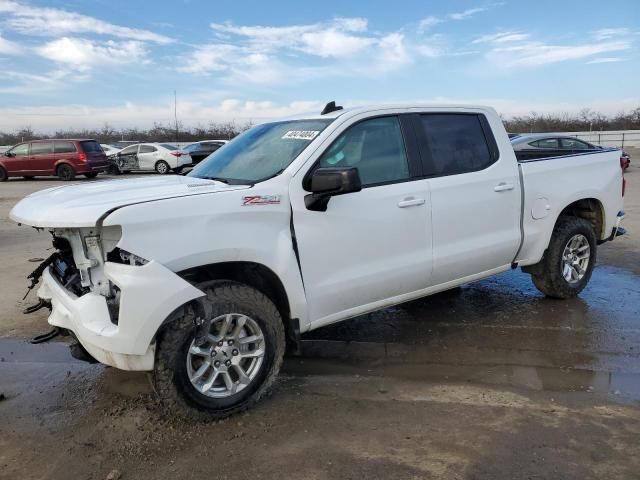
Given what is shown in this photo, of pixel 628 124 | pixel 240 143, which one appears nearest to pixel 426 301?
pixel 240 143

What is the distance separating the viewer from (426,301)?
5.85 meters

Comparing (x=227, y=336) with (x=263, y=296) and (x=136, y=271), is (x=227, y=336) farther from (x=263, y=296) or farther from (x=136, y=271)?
(x=136, y=271)

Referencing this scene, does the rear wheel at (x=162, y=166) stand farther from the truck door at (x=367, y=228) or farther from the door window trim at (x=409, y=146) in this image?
the truck door at (x=367, y=228)

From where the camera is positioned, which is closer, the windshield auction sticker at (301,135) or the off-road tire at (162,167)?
the windshield auction sticker at (301,135)

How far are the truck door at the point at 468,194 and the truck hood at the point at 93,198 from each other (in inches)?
64.3

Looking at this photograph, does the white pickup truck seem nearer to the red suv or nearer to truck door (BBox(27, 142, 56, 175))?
the red suv

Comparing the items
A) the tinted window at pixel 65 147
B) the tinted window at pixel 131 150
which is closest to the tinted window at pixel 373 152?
the tinted window at pixel 65 147

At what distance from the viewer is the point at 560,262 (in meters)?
5.49

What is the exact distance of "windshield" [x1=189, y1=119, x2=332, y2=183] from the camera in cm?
386

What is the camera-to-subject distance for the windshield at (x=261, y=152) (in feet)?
12.7

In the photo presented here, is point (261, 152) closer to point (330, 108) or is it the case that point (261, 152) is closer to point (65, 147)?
point (330, 108)

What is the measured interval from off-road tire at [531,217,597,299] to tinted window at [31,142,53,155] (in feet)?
73.9

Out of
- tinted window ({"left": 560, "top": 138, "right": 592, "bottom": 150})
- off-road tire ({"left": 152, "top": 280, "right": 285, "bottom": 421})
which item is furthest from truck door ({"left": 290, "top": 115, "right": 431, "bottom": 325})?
tinted window ({"left": 560, "top": 138, "right": 592, "bottom": 150})

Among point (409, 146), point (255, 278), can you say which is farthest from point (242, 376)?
point (409, 146)
